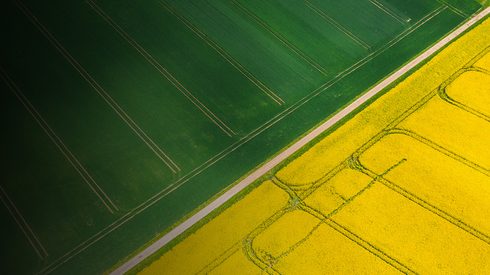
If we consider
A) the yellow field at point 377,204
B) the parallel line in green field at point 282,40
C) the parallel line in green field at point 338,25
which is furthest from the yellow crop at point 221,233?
the parallel line in green field at point 338,25

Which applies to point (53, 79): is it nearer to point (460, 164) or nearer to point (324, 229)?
point (324, 229)

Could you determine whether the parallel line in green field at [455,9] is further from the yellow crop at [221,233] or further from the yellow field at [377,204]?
the yellow crop at [221,233]

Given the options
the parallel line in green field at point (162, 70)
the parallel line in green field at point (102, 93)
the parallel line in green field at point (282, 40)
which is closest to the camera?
the parallel line in green field at point (102, 93)

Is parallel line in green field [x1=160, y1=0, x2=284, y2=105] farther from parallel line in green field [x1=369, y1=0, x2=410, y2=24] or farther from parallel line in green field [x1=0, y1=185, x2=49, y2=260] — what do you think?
parallel line in green field [x1=0, y1=185, x2=49, y2=260]

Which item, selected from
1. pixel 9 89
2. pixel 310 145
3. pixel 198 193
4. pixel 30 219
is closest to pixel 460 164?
pixel 310 145

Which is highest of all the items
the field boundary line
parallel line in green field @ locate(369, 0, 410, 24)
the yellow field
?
parallel line in green field @ locate(369, 0, 410, 24)

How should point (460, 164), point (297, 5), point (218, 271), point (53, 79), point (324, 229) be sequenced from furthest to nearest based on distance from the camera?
point (297, 5) → point (53, 79) → point (460, 164) → point (324, 229) → point (218, 271)

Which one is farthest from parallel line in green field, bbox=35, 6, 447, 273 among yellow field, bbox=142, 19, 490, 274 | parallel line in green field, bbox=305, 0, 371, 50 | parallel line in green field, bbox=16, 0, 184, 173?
yellow field, bbox=142, 19, 490, 274
